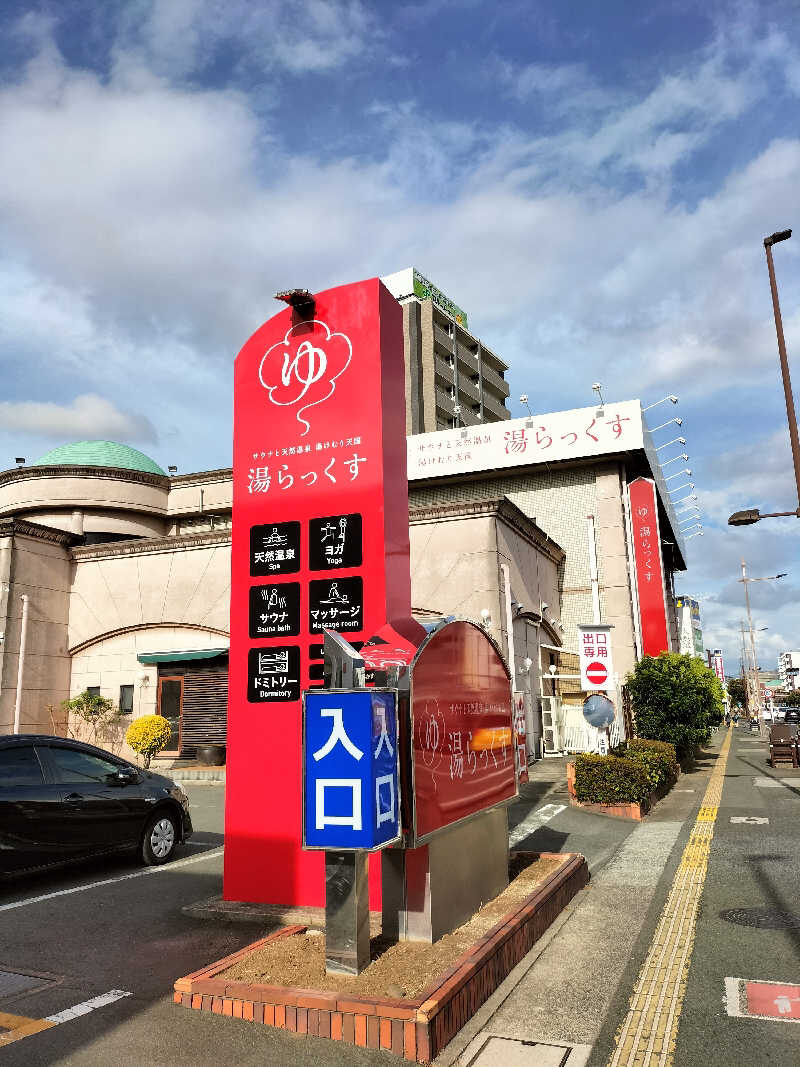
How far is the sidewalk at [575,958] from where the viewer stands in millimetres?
4867

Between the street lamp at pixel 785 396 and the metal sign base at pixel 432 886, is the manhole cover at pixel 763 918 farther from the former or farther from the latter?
the street lamp at pixel 785 396

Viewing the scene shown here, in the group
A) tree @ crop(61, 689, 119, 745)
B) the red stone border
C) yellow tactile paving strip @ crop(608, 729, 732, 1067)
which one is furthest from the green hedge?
tree @ crop(61, 689, 119, 745)

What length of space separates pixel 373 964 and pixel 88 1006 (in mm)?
2037

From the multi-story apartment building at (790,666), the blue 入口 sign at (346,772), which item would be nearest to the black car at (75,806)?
the blue 入口 sign at (346,772)

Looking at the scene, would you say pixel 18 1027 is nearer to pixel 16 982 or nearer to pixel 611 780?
pixel 16 982

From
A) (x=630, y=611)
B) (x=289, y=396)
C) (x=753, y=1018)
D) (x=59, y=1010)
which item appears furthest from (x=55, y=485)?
(x=753, y=1018)

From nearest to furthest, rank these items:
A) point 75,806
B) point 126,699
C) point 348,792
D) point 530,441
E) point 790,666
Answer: point 348,792 < point 75,806 < point 126,699 < point 530,441 < point 790,666

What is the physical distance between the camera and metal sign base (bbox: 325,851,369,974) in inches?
211

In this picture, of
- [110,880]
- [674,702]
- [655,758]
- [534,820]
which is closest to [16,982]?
[110,880]

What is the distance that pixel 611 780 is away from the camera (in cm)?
1448

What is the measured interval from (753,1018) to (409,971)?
2.32 m

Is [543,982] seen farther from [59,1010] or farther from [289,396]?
[289,396]

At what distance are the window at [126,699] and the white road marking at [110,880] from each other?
14.8m

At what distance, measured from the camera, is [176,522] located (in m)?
34.7
